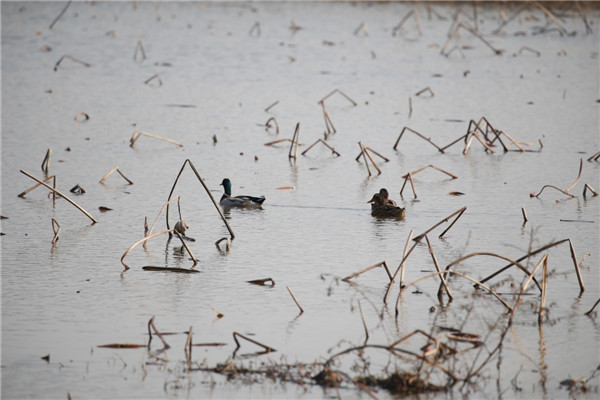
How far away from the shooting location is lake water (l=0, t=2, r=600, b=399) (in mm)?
6680

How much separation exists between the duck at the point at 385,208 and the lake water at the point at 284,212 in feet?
0.39

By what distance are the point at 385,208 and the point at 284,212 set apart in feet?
4.23

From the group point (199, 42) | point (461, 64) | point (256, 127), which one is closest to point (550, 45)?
point (461, 64)

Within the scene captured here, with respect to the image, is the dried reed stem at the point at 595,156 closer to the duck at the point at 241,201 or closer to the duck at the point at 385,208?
the duck at the point at 385,208

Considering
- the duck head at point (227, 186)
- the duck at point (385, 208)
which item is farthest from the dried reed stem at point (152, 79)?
the duck at point (385, 208)

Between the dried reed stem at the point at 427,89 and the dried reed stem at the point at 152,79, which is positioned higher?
the dried reed stem at the point at 152,79

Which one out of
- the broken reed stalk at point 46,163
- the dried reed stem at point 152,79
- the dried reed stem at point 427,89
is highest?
the dried reed stem at point 152,79

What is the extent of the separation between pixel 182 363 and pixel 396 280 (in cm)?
275

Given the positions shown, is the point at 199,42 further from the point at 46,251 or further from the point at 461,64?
the point at 46,251

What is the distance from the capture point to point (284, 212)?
11359 millimetres

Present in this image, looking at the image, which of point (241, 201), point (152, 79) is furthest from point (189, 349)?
point (152, 79)

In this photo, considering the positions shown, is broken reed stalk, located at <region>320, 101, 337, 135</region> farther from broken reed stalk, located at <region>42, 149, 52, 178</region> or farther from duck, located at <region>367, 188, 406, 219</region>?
duck, located at <region>367, 188, 406, 219</region>

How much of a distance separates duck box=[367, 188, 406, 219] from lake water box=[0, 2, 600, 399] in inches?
4.7

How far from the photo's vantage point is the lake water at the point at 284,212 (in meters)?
6.68
